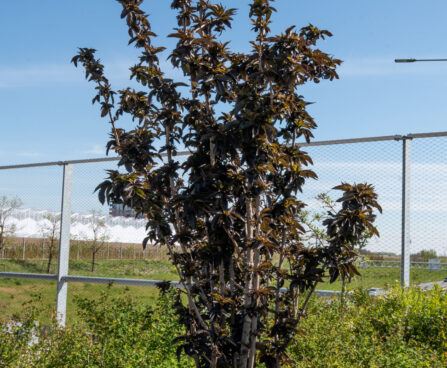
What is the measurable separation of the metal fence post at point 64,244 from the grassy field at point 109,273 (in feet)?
0.55

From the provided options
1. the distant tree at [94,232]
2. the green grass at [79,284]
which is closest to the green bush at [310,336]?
the green grass at [79,284]

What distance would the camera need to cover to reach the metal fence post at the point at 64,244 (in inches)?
245

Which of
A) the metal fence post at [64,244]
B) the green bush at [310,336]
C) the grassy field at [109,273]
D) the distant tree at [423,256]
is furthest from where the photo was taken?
the metal fence post at [64,244]

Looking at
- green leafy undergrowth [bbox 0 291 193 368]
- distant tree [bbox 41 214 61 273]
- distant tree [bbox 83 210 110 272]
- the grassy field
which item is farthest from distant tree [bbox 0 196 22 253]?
green leafy undergrowth [bbox 0 291 193 368]

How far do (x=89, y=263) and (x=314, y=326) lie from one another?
19.9 feet

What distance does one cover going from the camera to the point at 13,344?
13.5ft

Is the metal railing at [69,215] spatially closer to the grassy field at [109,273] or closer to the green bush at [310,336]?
the grassy field at [109,273]

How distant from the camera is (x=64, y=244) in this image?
6383 mm

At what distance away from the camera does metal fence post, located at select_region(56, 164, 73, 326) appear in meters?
6.22

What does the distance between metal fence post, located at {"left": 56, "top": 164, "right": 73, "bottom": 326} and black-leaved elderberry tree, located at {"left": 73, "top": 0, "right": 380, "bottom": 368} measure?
349 cm

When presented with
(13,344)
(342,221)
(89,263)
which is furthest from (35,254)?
(342,221)

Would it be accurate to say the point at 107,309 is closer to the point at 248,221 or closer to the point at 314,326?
the point at 314,326

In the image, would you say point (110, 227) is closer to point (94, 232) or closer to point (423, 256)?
point (94, 232)

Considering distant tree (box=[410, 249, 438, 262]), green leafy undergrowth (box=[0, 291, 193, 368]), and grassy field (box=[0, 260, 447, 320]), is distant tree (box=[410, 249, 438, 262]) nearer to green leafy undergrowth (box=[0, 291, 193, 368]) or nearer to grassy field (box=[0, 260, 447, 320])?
grassy field (box=[0, 260, 447, 320])
